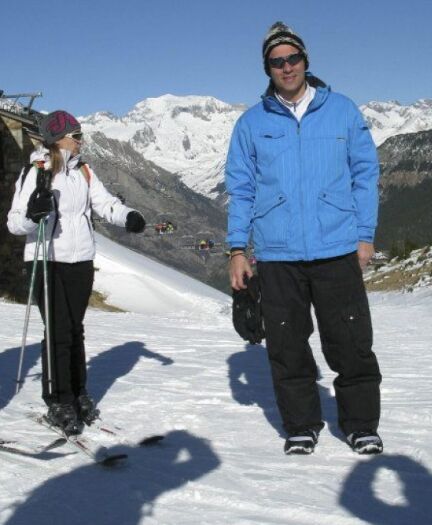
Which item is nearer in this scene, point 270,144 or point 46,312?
point 270,144

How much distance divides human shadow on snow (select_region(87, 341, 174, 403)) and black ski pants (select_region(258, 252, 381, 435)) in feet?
8.12

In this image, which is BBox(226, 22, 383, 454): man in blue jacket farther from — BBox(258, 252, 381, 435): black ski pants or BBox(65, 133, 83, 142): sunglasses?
BBox(65, 133, 83, 142): sunglasses

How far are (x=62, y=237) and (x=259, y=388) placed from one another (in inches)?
117

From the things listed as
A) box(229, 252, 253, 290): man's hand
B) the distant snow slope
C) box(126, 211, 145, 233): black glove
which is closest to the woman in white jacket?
box(126, 211, 145, 233): black glove

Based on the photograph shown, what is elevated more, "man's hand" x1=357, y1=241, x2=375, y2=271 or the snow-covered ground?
"man's hand" x1=357, y1=241, x2=375, y2=271

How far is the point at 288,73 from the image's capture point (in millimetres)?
4820

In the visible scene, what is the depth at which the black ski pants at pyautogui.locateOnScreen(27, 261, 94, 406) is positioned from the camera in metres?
5.50

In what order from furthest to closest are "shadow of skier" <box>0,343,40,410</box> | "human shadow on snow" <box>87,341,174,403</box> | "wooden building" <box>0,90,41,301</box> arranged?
"wooden building" <box>0,90,41,301</box>
"human shadow on snow" <box>87,341,174,403</box>
"shadow of skier" <box>0,343,40,410</box>

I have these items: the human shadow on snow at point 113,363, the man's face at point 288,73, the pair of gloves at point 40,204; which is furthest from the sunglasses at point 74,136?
the human shadow on snow at point 113,363

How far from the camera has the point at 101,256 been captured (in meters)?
32.3

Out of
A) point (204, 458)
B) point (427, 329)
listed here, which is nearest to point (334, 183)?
point (204, 458)

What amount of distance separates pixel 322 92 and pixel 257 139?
526 millimetres

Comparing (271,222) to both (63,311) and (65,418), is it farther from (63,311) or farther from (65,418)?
(65,418)

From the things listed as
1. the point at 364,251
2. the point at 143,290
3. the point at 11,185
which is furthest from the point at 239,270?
the point at 143,290
